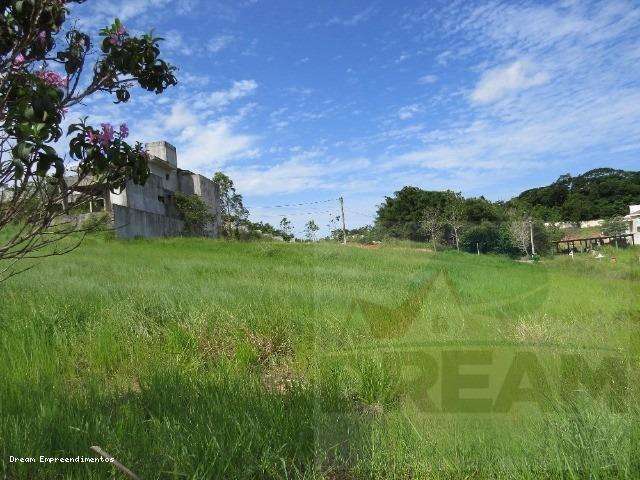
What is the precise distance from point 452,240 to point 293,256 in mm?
18501

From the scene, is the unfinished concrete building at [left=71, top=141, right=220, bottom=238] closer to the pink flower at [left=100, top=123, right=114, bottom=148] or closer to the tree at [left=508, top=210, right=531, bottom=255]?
the pink flower at [left=100, top=123, right=114, bottom=148]

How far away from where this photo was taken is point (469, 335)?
14.1 ft

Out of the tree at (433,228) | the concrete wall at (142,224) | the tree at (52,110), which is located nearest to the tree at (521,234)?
the tree at (433,228)

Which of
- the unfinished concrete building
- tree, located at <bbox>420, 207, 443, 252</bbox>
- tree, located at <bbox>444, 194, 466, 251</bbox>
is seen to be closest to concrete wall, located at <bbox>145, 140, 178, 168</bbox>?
the unfinished concrete building

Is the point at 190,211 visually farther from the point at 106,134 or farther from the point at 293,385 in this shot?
the point at 106,134

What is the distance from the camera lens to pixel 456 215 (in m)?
36.7

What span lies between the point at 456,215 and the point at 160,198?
70.4 ft

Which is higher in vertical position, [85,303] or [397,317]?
[85,303]

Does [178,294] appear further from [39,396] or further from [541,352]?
[541,352]

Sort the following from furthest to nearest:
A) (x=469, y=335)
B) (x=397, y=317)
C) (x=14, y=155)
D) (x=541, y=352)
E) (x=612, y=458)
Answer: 1. (x=397, y=317)
2. (x=469, y=335)
3. (x=541, y=352)
4. (x=612, y=458)
5. (x=14, y=155)

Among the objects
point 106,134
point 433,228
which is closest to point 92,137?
point 106,134

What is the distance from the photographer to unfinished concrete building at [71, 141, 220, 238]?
22.2 meters

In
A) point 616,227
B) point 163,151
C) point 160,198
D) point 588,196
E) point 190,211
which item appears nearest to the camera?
point 160,198

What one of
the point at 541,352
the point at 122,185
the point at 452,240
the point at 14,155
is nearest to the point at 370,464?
the point at 122,185
